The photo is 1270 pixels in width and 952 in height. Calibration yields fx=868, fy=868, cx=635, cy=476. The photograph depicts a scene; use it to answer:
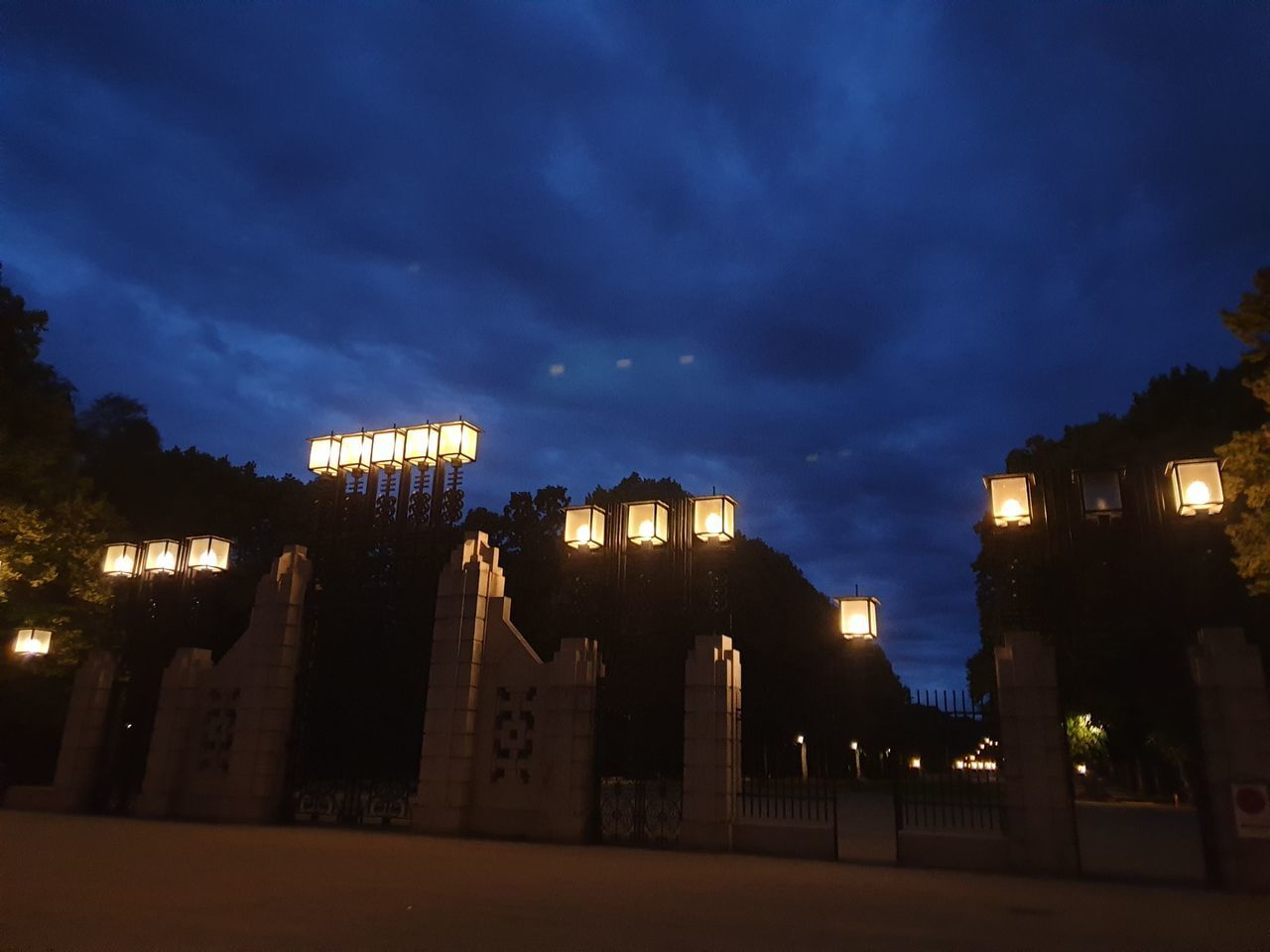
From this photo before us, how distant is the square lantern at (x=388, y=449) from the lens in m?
16.0

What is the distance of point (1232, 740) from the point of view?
403 inches

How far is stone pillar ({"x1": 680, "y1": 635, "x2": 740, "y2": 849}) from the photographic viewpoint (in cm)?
1212

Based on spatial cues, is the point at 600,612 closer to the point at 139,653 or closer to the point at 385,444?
the point at 385,444

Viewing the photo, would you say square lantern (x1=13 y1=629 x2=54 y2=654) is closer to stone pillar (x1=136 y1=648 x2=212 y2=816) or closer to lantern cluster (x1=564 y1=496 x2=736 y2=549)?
stone pillar (x1=136 y1=648 x2=212 y2=816)

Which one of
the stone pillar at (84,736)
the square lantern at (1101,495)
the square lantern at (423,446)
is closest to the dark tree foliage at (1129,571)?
the square lantern at (1101,495)

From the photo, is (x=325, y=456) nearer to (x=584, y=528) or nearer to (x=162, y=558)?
(x=162, y=558)

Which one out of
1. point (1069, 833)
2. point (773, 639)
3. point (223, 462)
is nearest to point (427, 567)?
point (1069, 833)

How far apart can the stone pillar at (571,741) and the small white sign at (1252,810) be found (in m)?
8.16

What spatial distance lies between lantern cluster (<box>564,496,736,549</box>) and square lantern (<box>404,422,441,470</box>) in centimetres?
305

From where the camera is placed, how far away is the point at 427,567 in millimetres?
15344

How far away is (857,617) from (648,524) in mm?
3514

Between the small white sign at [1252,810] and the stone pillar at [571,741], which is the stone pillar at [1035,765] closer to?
the small white sign at [1252,810]

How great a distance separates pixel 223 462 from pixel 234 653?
2130 cm

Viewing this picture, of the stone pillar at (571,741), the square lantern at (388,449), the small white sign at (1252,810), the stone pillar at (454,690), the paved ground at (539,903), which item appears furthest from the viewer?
the square lantern at (388,449)
